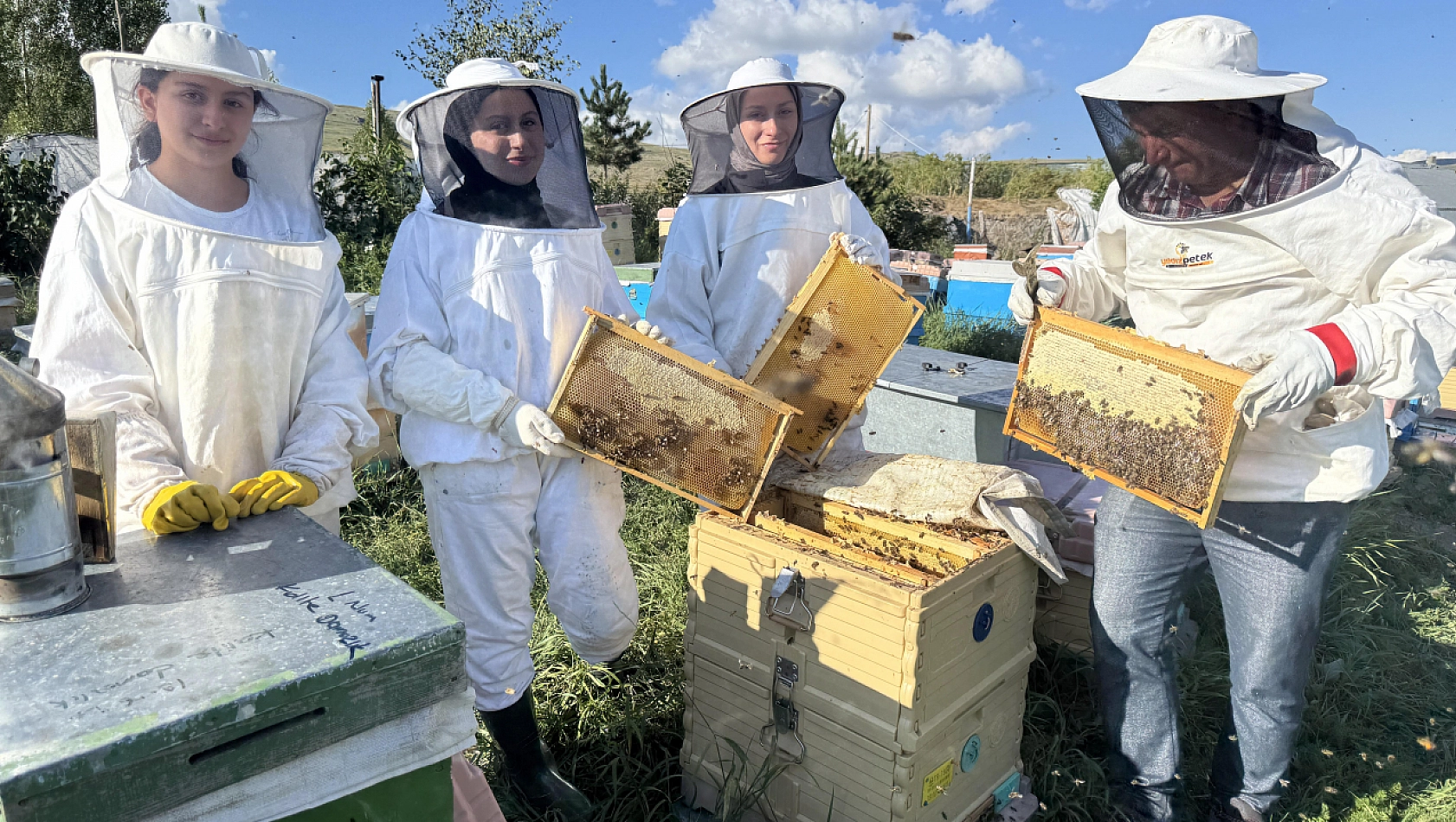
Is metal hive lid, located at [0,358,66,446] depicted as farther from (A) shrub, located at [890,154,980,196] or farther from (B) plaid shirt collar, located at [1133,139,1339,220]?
(A) shrub, located at [890,154,980,196]

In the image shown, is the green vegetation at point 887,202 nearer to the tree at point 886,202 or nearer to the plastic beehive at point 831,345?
the tree at point 886,202

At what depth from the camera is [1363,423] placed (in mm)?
2414

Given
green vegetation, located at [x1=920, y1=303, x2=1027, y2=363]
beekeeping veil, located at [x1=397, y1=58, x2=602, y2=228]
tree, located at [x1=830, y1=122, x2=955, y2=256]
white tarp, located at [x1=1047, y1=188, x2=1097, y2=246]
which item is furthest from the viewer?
tree, located at [x1=830, y1=122, x2=955, y2=256]

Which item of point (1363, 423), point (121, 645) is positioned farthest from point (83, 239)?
point (1363, 423)

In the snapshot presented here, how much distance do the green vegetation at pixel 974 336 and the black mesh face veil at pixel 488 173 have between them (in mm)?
6029

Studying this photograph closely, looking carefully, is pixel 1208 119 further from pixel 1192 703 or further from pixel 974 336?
pixel 974 336

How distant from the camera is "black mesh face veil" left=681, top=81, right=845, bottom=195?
3182mm

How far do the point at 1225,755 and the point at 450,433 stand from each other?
2745 millimetres

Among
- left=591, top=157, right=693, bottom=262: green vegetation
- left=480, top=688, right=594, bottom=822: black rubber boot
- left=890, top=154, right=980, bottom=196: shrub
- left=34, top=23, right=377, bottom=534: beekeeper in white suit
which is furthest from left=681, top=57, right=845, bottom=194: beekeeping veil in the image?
left=890, top=154, right=980, bottom=196: shrub

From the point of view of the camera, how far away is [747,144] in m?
3.21

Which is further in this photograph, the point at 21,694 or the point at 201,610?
the point at 201,610

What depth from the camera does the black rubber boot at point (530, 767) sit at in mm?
2807

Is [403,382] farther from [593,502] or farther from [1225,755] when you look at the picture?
[1225,755]

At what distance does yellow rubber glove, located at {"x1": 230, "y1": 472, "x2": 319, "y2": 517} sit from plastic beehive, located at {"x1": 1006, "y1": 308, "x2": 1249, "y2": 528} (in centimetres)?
→ 218
